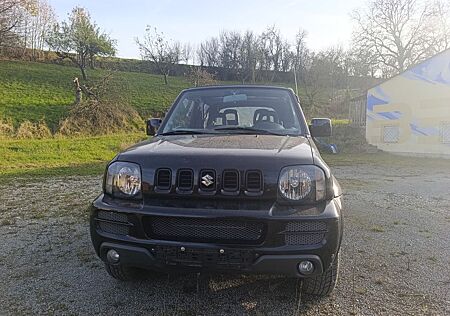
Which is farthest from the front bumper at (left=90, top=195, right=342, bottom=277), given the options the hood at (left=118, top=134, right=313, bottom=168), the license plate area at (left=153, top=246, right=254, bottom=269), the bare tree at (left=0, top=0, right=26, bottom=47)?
the bare tree at (left=0, top=0, right=26, bottom=47)

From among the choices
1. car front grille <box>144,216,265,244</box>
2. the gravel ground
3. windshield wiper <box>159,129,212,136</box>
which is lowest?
the gravel ground

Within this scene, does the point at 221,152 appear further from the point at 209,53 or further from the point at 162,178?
the point at 209,53

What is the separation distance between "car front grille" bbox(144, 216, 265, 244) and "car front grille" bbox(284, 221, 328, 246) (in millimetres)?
165

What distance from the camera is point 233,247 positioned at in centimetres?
229

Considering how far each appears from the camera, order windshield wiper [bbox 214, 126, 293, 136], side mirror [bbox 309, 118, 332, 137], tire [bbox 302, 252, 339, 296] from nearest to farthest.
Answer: tire [bbox 302, 252, 339, 296], windshield wiper [bbox 214, 126, 293, 136], side mirror [bbox 309, 118, 332, 137]

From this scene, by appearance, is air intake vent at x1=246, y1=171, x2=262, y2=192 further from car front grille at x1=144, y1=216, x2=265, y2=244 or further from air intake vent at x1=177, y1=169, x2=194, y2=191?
air intake vent at x1=177, y1=169, x2=194, y2=191

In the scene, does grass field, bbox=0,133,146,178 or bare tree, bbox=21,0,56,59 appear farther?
bare tree, bbox=21,0,56,59

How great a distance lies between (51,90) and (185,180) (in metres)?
31.3

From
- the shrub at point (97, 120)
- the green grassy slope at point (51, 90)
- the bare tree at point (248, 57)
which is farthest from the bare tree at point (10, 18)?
the bare tree at point (248, 57)

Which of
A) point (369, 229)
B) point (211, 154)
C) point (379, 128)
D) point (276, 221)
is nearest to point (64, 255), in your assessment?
point (211, 154)

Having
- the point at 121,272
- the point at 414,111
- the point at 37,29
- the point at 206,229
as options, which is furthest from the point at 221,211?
the point at 37,29

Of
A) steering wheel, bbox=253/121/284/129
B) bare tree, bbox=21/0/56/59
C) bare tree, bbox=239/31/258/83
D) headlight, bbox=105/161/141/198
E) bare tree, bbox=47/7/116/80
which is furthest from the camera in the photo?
bare tree, bbox=239/31/258/83

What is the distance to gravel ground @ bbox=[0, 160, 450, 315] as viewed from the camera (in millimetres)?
2674

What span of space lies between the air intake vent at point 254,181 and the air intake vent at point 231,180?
75 millimetres
